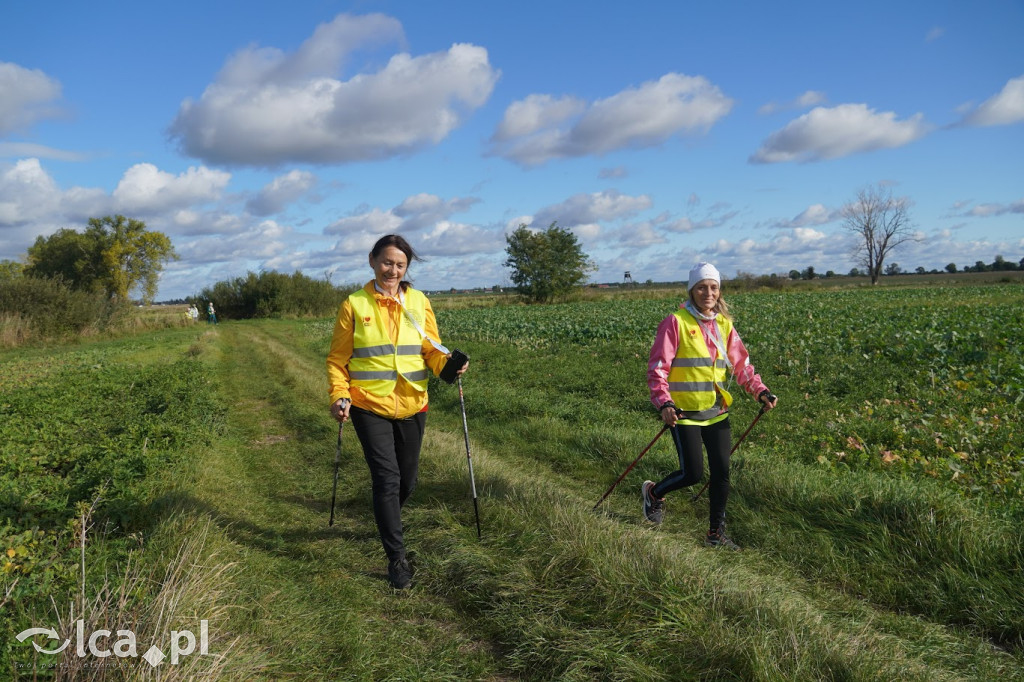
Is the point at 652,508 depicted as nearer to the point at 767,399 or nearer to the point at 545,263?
the point at 767,399

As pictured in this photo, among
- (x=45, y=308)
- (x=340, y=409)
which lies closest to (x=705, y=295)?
(x=340, y=409)

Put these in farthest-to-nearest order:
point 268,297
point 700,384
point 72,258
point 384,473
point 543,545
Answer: point 72,258, point 268,297, point 700,384, point 384,473, point 543,545

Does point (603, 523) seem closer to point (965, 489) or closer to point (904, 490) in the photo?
point (904, 490)

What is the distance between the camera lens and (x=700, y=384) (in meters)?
4.60

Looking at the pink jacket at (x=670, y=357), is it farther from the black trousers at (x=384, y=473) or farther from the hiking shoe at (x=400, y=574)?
the hiking shoe at (x=400, y=574)

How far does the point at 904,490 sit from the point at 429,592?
12.9 ft

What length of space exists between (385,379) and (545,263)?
184 feet

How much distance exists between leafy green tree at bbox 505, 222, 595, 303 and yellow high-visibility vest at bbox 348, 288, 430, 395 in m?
55.3

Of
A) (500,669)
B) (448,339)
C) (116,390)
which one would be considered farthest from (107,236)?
(500,669)

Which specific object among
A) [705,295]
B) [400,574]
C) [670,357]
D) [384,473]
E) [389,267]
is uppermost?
[389,267]

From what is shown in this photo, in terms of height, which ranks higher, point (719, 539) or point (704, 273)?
point (704, 273)

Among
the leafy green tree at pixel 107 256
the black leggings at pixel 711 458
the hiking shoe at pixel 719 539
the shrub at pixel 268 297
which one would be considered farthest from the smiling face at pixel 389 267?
the leafy green tree at pixel 107 256

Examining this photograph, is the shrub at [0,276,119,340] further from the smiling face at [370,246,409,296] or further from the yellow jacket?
the smiling face at [370,246,409,296]

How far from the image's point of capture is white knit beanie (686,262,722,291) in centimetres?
465
